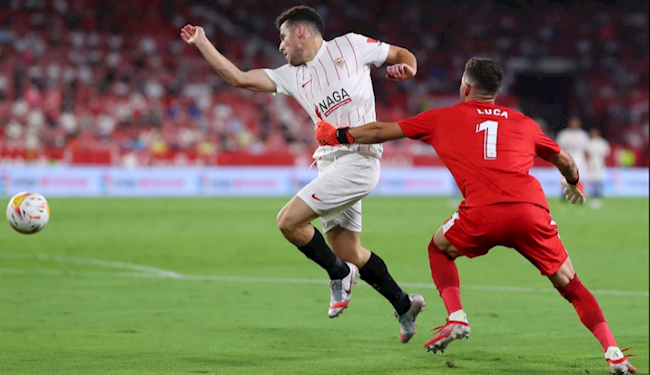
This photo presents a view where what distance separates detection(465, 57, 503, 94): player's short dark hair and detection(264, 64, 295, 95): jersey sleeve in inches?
64.5

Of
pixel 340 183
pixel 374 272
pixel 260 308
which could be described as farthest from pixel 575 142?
pixel 340 183

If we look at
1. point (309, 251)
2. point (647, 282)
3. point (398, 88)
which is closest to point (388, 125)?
point (309, 251)

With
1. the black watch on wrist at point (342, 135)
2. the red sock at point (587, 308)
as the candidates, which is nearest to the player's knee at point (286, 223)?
the black watch on wrist at point (342, 135)

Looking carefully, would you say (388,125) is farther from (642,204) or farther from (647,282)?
(642,204)

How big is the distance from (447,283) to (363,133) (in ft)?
3.76

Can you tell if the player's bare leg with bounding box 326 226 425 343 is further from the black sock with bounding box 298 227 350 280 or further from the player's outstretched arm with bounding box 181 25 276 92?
the player's outstretched arm with bounding box 181 25 276 92

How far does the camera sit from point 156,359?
6422 mm

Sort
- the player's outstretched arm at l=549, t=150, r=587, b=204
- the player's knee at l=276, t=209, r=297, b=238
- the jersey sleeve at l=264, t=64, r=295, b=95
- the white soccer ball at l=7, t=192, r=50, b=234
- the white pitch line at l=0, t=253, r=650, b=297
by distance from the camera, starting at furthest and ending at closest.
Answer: the white pitch line at l=0, t=253, r=650, b=297, the white soccer ball at l=7, t=192, r=50, b=234, the jersey sleeve at l=264, t=64, r=295, b=95, the player's knee at l=276, t=209, r=297, b=238, the player's outstretched arm at l=549, t=150, r=587, b=204

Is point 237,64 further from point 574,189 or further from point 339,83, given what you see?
point 574,189

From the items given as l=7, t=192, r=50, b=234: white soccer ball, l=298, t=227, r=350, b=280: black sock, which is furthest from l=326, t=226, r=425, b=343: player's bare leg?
l=7, t=192, r=50, b=234: white soccer ball

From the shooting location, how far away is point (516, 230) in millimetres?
5762

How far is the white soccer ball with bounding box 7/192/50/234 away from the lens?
8.73 m

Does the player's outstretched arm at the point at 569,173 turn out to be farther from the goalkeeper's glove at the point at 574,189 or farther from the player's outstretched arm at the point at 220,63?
the player's outstretched arm at the point at 220,63

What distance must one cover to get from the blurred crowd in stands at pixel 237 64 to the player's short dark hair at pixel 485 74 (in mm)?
23973
